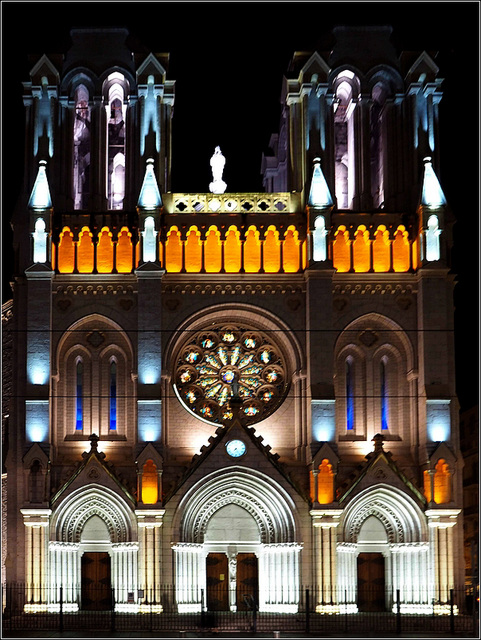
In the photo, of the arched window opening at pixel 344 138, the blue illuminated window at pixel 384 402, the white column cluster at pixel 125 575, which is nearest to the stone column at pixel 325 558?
the blue illuminated window at pixel 384 402

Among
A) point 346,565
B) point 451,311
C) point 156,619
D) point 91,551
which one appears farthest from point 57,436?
point 451,311

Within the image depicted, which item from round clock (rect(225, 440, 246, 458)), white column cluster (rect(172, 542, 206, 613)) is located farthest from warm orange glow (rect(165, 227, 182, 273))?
white column cluster (rect(172, 542, 206, 613))

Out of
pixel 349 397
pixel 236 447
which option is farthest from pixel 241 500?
pixel 349 397

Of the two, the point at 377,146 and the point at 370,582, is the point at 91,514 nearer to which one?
the point at 370,582

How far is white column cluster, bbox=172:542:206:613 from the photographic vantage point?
47938 millimetres

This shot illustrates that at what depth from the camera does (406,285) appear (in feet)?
168

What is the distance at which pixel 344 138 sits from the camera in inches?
2224

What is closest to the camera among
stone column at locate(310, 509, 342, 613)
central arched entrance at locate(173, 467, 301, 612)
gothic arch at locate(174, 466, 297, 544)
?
stone column at locate(310, 509, 342, 613)

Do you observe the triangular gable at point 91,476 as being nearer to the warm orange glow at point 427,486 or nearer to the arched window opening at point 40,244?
the arched window opening at point 40,244

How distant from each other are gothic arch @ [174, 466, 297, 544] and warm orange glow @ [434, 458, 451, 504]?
5.51 m

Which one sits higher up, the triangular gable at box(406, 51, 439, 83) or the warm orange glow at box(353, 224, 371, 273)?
the triangular gable at box(406, 51, 439, 83)

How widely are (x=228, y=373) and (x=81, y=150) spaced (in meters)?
12.1

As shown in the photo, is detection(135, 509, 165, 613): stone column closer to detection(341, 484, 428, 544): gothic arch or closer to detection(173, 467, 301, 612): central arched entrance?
detection(173, 467, 301, 612): central arched entrance

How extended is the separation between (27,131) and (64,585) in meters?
18.4
